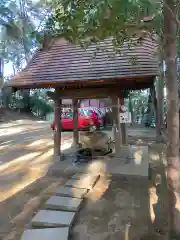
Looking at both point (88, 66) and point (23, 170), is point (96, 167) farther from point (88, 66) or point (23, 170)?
point (88, 66)

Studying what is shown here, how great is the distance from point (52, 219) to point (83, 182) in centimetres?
204

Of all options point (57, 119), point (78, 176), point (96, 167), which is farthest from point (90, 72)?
point (78, 176)

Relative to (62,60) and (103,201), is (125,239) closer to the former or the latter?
(103,201)

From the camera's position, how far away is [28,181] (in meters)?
6.78

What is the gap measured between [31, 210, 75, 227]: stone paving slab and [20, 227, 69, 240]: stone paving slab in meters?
0.19

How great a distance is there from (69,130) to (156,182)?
990 cm

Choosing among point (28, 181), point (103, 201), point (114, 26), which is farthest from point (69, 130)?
point (114, 26)

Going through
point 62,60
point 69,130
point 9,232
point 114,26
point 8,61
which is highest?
point 8,61

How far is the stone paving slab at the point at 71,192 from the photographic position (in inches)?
216

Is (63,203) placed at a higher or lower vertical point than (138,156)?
lower

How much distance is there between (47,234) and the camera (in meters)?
3.82

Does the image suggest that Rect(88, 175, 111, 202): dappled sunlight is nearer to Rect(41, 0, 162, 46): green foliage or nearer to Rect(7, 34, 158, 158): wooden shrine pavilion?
Rect(7, 34, 158, 158): wooden shrine pavilion

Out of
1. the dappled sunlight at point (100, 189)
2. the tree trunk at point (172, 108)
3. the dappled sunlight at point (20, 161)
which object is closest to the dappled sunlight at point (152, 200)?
the dappled sunlight at point (100, 189)

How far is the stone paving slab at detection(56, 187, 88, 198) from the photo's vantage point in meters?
5.49
